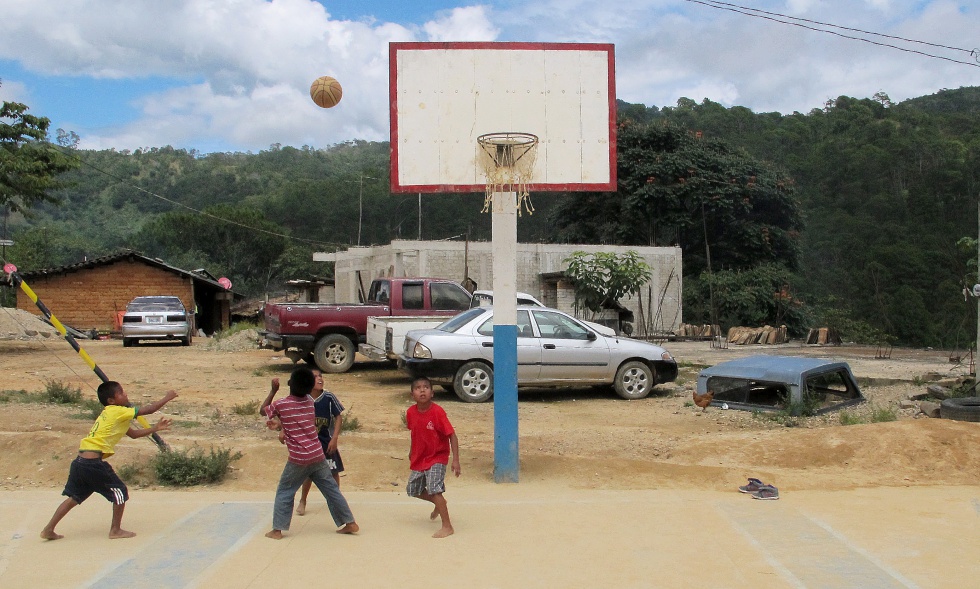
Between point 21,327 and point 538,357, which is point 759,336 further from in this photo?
point 21,327

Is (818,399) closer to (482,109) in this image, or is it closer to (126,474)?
(482,109)

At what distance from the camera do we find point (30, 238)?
52719 millimetres

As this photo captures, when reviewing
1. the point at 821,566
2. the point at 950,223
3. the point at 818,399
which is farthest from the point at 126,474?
the point at 950,223

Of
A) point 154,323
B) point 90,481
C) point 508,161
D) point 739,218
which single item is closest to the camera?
point 90,481

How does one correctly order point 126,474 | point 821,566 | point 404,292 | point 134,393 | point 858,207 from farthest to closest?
point 858,207, point 404,292, point 134,393, point 126,474, point 821,566

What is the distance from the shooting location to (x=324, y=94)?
1227 centimetres

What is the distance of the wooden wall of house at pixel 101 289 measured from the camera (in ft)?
103

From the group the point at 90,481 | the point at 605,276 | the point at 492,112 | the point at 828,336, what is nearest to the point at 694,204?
the point at 828,336

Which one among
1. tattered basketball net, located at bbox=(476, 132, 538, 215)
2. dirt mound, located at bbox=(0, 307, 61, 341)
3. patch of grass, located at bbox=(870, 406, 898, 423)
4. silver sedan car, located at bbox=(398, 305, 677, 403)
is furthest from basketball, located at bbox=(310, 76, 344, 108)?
dirt mound, located at bbox=(0, 307, 61, 341)

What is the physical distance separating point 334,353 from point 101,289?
19250mm

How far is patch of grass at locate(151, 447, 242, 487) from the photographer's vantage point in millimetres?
7742

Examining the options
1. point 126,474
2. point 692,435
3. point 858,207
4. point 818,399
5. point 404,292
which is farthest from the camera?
point 858,207

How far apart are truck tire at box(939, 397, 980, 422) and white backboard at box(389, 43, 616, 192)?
506cm

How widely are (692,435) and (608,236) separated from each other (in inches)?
1384
